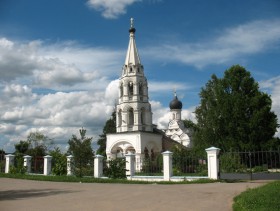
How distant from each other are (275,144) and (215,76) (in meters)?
8.26

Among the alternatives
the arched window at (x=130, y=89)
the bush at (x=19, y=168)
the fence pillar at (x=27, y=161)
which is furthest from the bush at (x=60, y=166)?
the arched window at (x=130, y=89)

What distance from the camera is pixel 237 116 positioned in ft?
A: 96.4

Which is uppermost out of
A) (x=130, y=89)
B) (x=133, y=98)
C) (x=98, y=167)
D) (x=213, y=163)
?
(x=130, y=89)

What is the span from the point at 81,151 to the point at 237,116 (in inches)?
630

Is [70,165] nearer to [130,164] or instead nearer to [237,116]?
[130,164]

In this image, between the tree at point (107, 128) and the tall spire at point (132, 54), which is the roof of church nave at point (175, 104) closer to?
the tree at point (107, 128)

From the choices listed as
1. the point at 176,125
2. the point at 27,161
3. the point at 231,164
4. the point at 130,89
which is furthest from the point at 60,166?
the point at 176,125

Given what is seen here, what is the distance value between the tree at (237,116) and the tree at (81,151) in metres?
14.6

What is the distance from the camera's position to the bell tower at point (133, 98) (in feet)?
132

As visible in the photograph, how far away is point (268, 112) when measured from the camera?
97.7ft

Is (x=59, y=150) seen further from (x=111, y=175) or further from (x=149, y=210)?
(x=149, y=210)

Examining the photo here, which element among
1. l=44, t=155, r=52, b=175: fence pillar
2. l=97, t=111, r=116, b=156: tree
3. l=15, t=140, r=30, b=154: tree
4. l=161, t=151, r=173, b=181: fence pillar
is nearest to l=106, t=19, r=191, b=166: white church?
l=15, t=140, r=30, b=154: tree

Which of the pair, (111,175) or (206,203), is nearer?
(206,203)

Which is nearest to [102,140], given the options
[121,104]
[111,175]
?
[121,104]
